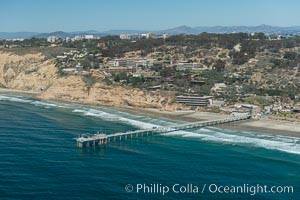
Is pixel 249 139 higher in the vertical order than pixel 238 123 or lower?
higher

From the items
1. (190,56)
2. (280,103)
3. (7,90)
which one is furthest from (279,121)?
(7,90)

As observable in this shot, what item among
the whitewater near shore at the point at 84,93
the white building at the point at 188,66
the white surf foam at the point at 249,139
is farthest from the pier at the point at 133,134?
the white building at the point at 188,66

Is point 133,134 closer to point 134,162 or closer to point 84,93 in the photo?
point 134,162

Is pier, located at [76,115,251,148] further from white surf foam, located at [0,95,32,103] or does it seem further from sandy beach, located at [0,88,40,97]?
sandy beach, located at [0,88,40,97]

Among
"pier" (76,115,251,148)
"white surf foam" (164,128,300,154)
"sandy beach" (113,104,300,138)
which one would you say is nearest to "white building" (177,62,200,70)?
"sandy beach" (113,104,300,138)

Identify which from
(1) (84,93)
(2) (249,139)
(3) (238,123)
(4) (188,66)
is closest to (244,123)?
(3) (238,123)

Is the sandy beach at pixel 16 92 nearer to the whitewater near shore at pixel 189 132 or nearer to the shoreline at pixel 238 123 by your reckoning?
the whitewater near shore at pixel 189 132
